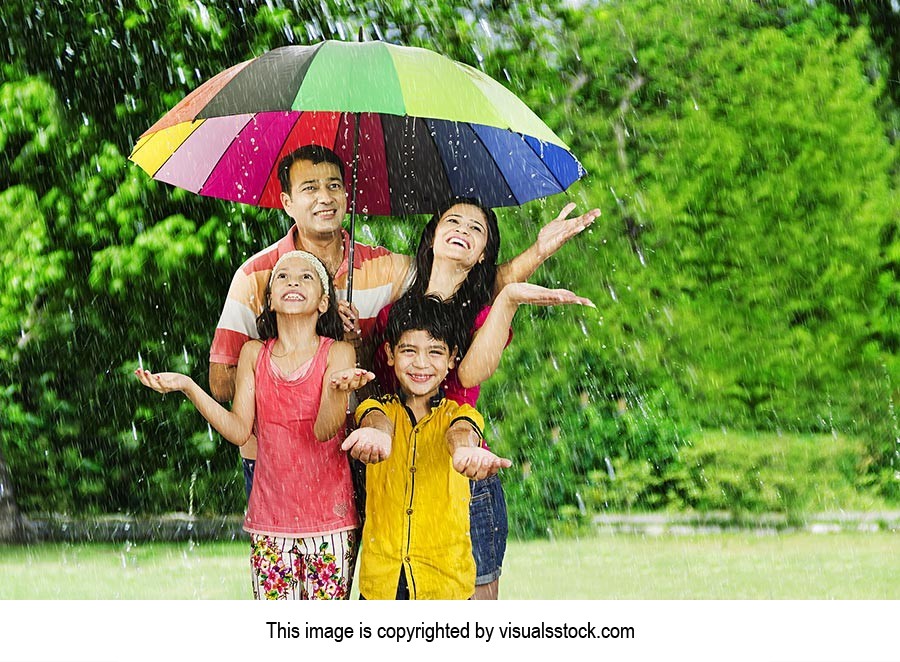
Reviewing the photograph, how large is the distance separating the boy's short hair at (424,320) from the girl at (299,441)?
0.20 metres

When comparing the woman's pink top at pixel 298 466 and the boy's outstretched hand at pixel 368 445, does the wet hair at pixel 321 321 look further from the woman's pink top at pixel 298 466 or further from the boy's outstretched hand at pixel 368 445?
the boy's outstretched hand at pixel 368 445

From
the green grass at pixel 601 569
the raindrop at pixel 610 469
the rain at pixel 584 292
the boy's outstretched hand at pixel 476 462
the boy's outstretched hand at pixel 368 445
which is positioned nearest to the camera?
the boy's outstretched hand at pixel 476 462

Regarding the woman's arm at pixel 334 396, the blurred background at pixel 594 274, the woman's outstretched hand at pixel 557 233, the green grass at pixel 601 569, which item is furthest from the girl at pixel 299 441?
the blurred background at pixel 594 274

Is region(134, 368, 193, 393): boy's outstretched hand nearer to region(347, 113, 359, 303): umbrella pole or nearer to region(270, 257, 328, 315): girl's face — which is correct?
region(270, 257, 328, 315): girl's face

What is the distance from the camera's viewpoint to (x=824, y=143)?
8.36m

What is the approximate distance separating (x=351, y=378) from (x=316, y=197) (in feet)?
2.79

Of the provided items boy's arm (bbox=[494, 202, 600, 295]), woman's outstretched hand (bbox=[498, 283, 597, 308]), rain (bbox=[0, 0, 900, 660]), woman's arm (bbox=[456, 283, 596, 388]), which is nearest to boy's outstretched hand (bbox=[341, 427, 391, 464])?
woman's arm (bbox=[456, 283, 596, 388])

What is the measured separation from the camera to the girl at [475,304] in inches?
169

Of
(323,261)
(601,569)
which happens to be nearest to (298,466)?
(323,261)

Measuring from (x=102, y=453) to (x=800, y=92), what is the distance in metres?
6.12

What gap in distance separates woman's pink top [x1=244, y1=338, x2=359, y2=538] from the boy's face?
308 mm

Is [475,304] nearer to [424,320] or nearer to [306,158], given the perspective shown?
[424,320]
